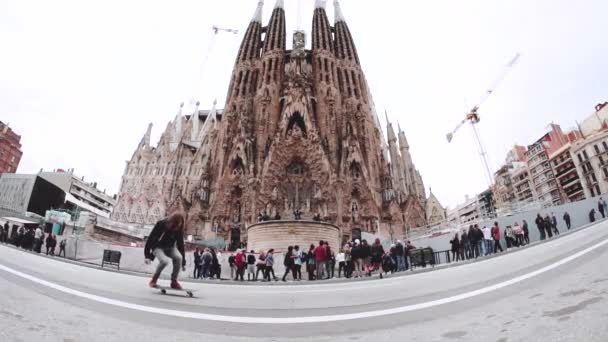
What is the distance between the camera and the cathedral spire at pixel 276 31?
49469 mm

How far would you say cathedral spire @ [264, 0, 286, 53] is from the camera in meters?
49.5

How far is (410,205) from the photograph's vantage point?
39344 millimetres

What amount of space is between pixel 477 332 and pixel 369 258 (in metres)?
10.1

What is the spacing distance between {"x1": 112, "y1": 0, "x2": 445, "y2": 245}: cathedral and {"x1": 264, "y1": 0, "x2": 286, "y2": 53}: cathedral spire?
0.89 feet

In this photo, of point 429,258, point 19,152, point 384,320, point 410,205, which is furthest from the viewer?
point 19,152

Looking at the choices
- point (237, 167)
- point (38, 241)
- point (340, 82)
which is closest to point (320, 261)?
point (38, 241)

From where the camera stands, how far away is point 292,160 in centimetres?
3928

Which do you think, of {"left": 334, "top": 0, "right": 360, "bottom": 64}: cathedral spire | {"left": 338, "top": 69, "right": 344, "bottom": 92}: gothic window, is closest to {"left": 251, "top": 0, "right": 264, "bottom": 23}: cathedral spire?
{"left": 334, "top": 0, "right": 360, "bottom": 64}: cathedral spire

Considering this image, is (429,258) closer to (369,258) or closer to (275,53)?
(369,258)

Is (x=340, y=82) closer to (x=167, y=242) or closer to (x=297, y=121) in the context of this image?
(x=297, y=121)

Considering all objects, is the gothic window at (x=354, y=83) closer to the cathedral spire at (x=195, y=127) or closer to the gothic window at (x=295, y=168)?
the gothic window at (x=295, y=168)

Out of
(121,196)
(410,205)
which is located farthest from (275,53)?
(121,196)

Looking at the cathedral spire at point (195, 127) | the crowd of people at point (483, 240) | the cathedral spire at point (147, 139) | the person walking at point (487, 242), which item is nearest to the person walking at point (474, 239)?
the crowd of people at point (483, 240)

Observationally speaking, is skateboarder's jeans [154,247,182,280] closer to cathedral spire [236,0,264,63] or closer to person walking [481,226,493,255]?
person walking [481,226,493,255]
